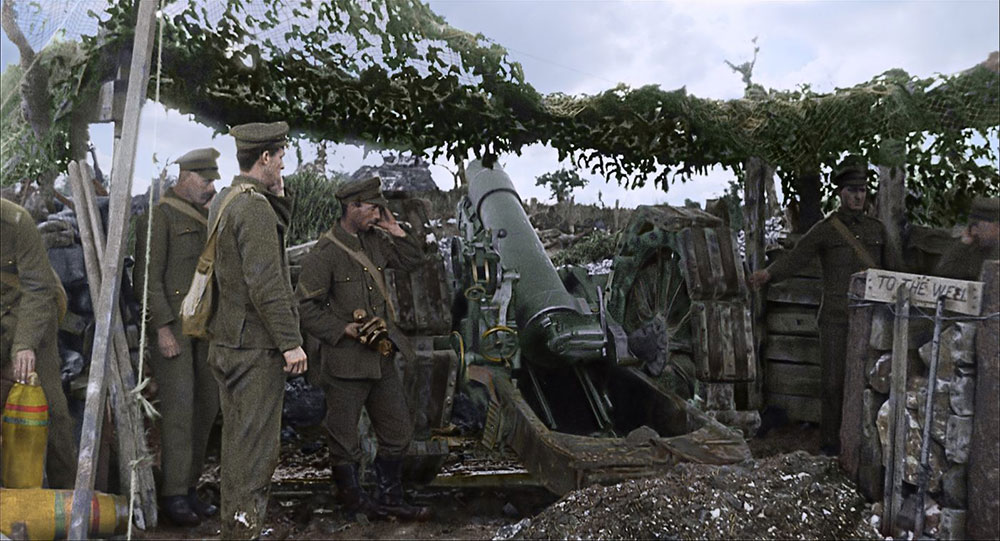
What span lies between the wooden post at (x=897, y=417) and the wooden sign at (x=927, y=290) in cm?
5

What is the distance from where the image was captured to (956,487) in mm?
3945

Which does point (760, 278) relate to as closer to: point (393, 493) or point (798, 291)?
point (798, 291)

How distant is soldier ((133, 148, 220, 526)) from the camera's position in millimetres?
4566

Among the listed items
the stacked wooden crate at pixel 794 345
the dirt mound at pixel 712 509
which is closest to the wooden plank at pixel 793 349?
the stacked wooden crate at pixel 794 345

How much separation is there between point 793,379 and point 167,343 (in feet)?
14.8

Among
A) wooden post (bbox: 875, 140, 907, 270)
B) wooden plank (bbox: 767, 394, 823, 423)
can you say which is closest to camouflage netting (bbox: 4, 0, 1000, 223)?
wooden post (bbox: 875, 140, 907, 270)

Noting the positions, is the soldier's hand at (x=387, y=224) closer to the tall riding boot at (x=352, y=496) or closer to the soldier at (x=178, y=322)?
the soldier at (x=178, y=322)

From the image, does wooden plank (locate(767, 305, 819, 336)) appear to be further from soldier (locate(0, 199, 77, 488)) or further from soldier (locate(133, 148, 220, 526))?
soldier (locate(0, 199, 77, 488))

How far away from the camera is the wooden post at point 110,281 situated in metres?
3.56

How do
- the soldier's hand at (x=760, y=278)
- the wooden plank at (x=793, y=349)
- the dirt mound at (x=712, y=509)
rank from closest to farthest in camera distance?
the dirt mound at (x=712, y=509) → the soldier's hand at (x=760, y=278) → the wooden plank at (x=793, y=349)

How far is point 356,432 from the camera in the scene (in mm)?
5035

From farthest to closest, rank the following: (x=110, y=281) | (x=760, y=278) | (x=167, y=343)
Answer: (x=760, y=278)
(x=167, y=343)
(x=110, y=281)

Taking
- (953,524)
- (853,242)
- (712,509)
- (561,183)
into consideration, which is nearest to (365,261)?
(712,509)

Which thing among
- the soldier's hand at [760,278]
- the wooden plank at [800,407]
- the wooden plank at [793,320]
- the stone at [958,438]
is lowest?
the wooden plank at [800,407]
